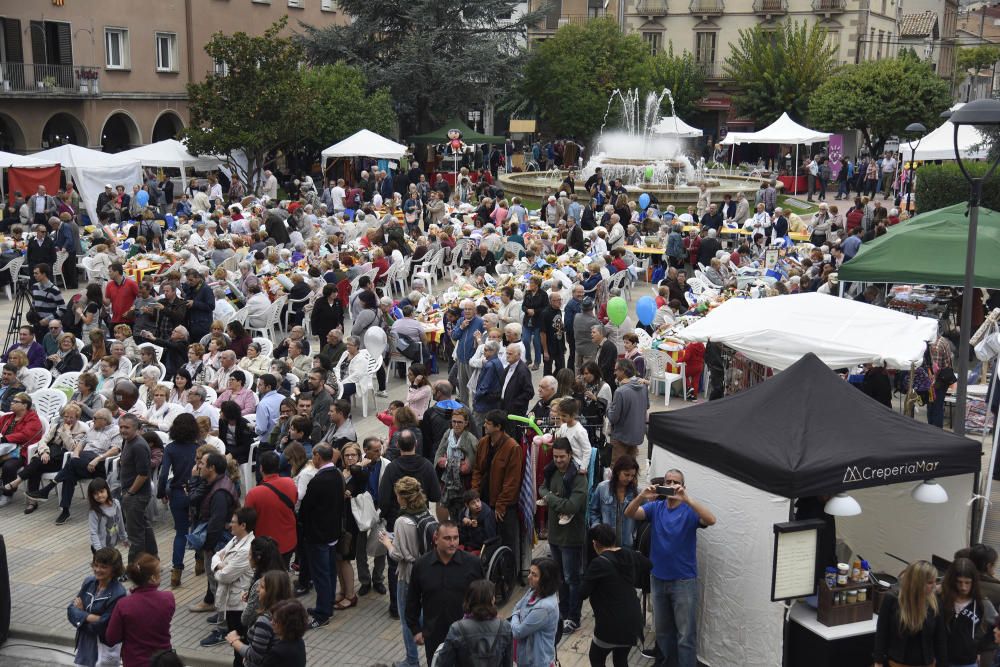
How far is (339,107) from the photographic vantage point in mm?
35625

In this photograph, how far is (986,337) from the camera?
12031 millimetres

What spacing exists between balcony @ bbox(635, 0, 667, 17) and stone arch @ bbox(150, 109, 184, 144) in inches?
1084

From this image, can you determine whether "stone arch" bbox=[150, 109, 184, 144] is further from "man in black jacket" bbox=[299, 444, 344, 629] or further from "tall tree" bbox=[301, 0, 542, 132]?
"man in black jacket" bbox=[299, 444, 344, 629]

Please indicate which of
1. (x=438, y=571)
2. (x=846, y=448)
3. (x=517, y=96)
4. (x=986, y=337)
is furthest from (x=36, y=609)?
(x=517, y=96)

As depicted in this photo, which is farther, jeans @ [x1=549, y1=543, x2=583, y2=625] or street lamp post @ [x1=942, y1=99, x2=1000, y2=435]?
street lamp post @ [x1=942, y1=99, x2=1000, y2=435]

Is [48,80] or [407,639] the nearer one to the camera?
[407,639]

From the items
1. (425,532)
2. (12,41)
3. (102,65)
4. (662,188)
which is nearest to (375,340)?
(425,532)

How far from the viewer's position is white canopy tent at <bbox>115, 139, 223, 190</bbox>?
29167 millimetres

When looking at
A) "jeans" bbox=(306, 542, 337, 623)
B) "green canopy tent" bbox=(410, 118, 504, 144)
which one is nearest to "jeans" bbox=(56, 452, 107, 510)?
"jeans" bbox=(306, 542, 337, 623)

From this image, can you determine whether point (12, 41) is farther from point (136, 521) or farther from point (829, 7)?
point (829, 7)

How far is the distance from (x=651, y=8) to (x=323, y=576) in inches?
2106

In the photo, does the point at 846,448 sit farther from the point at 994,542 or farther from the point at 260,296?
the point at 260,296

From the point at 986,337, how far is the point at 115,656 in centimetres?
971

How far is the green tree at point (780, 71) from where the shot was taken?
47125 millimetres
